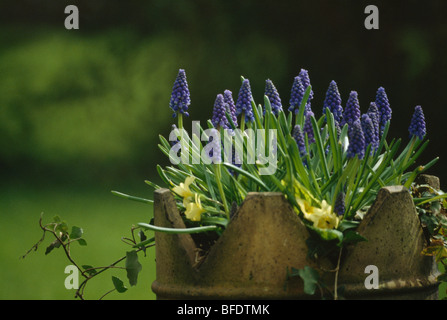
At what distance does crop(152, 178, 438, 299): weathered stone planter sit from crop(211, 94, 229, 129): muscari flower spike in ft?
0.88

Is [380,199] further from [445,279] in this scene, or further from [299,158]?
[445,279]

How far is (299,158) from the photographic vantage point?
4.36 ft

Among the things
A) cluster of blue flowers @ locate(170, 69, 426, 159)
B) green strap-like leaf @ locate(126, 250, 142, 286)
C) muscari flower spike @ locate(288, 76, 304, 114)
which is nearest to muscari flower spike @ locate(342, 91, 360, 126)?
cluster of blue flowers @ locate(170, 69, 426, 159)

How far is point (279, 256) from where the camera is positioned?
4.22 feet

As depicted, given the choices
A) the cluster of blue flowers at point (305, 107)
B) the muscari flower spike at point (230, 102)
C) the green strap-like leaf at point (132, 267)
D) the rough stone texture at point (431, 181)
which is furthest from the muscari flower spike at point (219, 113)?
the rough stone texture at point (431, 181)

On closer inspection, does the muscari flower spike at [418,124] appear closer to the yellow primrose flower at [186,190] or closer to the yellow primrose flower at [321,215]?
the yellow primrose flower at [321,215]

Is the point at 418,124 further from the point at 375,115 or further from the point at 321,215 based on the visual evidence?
the point at 321,215

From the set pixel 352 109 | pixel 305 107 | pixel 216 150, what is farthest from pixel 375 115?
pixel 216 150

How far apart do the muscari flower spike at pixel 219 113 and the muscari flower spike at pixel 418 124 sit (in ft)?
1.47

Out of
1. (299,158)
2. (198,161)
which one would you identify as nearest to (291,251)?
(299,158)

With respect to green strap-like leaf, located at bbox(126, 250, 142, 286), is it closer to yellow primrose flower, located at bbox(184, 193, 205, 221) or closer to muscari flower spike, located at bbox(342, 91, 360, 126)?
yellow primrose flower, located at bbox(184, 193, 205, 221)

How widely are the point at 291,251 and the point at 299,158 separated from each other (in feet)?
0.63

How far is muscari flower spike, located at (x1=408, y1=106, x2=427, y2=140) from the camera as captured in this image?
1.52 m

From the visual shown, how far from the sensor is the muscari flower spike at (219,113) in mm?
1470
